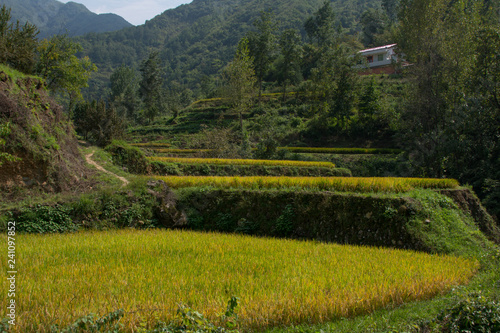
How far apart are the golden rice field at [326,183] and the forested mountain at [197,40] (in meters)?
101

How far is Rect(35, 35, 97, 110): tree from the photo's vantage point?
2298cm

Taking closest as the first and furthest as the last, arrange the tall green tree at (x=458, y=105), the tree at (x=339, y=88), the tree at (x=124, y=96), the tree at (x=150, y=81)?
the tall green tree at (x=458, y=105) → the tree at (x=339, y=88) → the tree at (x=150, y=81) → the tree at (x=124, y=96)

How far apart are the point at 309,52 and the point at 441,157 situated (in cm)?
4597

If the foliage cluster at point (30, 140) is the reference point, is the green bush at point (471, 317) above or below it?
below

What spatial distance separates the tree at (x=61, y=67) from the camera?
23.0m

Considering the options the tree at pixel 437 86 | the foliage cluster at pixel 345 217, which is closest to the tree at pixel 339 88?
the tree at pixel 437 86

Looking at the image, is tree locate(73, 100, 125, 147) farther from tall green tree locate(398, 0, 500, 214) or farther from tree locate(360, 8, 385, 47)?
tree locate(360, 8, 385, 47)

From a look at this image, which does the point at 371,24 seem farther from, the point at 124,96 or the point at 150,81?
the point at 124,96

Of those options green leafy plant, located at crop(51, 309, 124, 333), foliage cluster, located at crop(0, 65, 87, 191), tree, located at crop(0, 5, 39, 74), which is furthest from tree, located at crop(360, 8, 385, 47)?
green leafy plant, located at crop(51, 309, 124, 333)

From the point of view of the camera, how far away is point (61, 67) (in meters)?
24.5

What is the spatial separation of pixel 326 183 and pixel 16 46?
13183 mm

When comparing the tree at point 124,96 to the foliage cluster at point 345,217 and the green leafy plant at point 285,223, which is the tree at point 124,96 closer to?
the foliage cluster at point 345,217

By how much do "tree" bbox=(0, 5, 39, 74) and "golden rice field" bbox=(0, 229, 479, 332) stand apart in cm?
864

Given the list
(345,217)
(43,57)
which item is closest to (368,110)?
(345,217)
